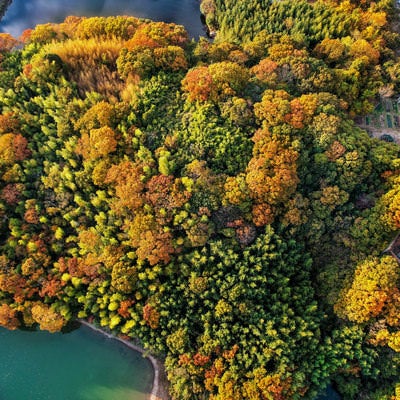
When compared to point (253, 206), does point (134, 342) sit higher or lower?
lower

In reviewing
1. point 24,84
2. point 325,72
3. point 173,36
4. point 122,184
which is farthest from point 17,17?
point 325,72

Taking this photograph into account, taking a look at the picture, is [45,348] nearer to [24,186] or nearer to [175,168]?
[24,186]

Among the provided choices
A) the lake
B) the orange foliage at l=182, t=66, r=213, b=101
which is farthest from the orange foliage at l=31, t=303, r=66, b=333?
the lake

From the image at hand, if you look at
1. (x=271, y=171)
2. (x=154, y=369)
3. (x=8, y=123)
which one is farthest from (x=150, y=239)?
(x=8, y=123)

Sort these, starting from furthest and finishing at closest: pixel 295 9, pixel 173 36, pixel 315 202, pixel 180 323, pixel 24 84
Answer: pixel 295 9 < pixel 173 36 < pixel 24 84 < pixel 315 202 < pixel 180 323

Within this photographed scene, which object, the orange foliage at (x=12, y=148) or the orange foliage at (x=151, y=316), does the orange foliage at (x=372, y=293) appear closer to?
the orange foliage at (x=151, y=316)

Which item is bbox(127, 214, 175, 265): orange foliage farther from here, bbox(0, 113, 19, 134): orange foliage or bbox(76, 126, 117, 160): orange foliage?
bbox(0, 113, 19, 134): orange foliage

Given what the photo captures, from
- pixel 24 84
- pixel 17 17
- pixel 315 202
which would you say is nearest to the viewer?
pixel 315 202

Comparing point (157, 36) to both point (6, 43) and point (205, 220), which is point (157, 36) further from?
point (205, 220)

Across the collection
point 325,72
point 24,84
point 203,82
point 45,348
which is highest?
point 325,72
